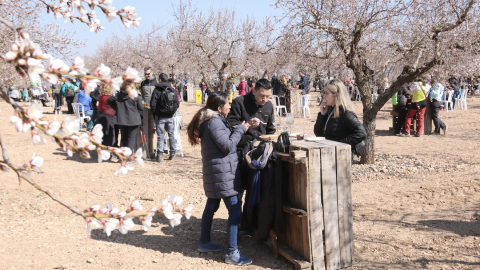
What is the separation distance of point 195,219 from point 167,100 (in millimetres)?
3298

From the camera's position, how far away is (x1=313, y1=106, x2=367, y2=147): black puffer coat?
4242mm

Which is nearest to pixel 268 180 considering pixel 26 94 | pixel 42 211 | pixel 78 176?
pixel 42 211

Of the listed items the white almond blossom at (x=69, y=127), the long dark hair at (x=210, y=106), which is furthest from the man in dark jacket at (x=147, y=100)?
the white almond blossom at (x=69, y=127)

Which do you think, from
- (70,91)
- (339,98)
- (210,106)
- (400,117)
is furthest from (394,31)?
(70,91)

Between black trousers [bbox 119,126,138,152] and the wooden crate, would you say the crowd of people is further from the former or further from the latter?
black trousers [bbox 119,126,138,152]

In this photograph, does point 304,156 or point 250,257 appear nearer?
point 304,156

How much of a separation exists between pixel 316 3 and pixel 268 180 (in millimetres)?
4253

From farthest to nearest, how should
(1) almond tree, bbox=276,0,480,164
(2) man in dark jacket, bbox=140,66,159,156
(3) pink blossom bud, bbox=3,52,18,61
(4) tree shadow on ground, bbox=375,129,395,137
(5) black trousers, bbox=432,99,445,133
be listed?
(4) tree shadow on ground, bbox=375,129,395,137 → (5) black trousers, bbox=432,99,445,133 → (2) man in dark jacket, bbox=140,66,159,156 → (1) almond tree, bbox=276,0,480,164 → (3) pink blossom bud, bbox=3,52,18,61

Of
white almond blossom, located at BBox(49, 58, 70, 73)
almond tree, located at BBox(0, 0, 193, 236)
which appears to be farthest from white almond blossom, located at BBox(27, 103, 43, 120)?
white almond blossom, located at BBox(49, 58, 70, 73)

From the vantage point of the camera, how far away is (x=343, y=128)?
4.38 metres

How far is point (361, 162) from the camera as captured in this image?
7.76 metres

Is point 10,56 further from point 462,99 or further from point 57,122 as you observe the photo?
point 462,99

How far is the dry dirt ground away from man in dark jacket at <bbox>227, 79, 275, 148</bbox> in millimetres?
1290

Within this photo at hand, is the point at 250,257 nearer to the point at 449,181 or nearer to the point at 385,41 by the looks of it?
the point at 449,181
